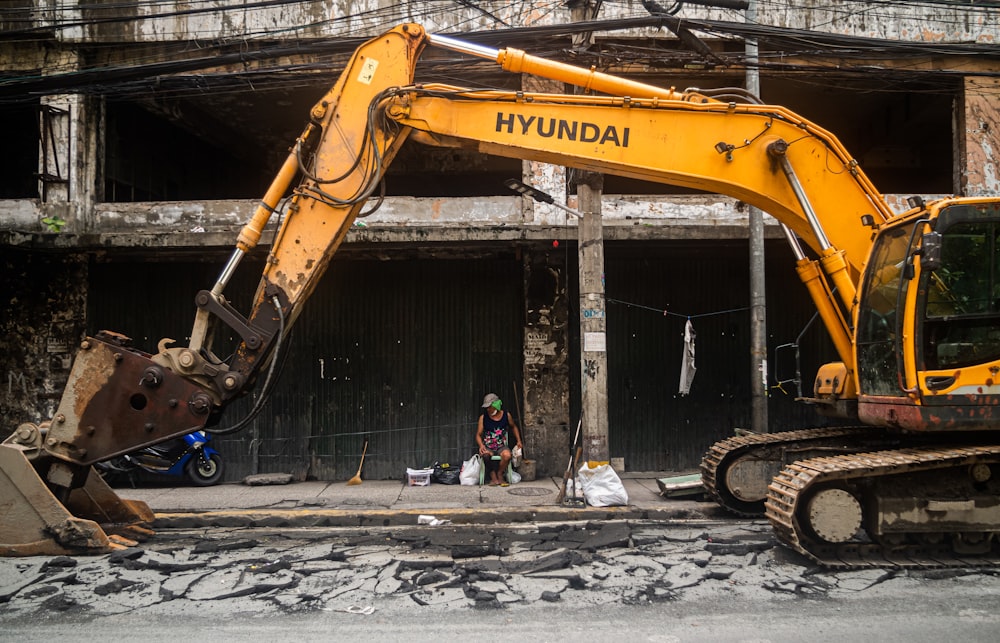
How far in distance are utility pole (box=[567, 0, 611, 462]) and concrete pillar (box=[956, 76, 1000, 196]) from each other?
21.2 feet

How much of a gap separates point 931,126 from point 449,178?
31.3 feet

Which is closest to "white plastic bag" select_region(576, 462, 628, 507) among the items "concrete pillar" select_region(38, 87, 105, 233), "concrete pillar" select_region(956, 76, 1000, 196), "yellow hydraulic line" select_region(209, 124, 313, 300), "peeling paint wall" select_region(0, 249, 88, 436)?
"yellow hydraulic line" select_region(209, 124, 313, 300)

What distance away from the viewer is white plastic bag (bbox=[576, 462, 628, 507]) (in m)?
7.64

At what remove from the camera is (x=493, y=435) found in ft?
31.8

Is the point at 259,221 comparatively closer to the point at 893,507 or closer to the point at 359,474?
the point at 359,474

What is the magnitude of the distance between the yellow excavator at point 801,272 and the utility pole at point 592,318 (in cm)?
195

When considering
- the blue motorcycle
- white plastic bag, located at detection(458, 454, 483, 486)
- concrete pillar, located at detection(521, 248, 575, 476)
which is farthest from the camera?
concrete pillar, located at detection(521, 248, 575, 476)

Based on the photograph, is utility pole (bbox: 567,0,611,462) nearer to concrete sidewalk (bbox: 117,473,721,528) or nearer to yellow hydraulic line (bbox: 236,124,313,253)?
concrete sidewalk (bbox: 117,473,721,528)

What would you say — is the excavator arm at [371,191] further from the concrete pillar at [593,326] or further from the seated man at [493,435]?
the seated man at [493,435]

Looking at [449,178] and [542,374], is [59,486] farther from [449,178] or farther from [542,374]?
[449,178]

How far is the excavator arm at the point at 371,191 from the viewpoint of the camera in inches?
215

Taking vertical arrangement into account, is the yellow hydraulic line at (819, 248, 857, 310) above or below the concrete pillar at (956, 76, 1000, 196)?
below

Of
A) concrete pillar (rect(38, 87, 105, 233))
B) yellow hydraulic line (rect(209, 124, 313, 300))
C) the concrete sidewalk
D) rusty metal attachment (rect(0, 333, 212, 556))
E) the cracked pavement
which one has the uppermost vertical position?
concrete pillar (rect(38, 87, 105, 233))

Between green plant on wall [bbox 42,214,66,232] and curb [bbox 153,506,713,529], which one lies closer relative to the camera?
curb [bbox 153,506,713,529]
